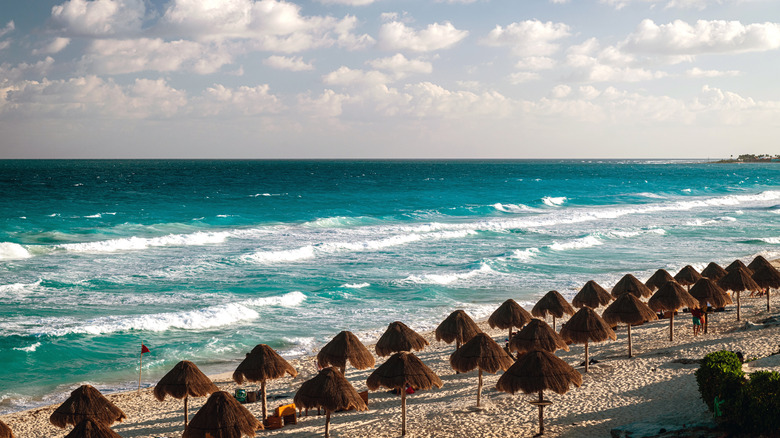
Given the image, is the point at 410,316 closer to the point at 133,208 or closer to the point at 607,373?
the point at 607,373

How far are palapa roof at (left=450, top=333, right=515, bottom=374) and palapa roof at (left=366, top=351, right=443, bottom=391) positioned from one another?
2.99 feet

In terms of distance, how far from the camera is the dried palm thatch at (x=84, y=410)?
12102 millimetres

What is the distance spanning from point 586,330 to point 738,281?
8.09 metres

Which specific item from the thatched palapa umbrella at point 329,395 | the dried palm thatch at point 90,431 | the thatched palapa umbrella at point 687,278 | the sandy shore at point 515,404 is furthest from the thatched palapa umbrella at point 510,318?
the dried palm thatch at point 90,431

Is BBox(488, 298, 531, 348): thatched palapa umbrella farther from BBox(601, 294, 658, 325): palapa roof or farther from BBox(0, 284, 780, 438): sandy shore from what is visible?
BBox(601, 294, 658, 325): palapa roof

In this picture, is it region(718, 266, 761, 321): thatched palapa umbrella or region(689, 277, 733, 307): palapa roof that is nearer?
region(689, 277, 733, 307): palapa roof

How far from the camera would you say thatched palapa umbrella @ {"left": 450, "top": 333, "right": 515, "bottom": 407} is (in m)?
13.5

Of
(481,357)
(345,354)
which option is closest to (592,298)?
(481,357)

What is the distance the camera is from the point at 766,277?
21078mm

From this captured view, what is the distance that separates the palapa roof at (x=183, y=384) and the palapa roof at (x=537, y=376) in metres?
6.31

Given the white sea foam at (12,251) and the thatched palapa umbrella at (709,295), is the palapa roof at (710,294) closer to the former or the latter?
the thatched palapa umbrella at (709,295)

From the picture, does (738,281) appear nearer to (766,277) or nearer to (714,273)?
(766,277)

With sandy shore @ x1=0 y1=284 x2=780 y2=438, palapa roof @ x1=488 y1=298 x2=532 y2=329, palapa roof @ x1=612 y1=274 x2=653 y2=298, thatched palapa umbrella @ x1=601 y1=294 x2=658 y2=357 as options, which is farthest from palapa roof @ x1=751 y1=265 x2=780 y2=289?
palapa roof @ x1=488 y1=298 x2=532 y2=329

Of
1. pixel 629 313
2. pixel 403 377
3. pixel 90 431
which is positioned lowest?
pixel 90 431
